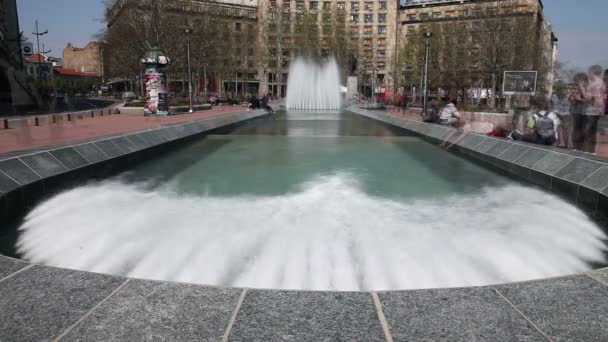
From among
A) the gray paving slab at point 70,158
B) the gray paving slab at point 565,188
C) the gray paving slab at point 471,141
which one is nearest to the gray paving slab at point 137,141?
the gray paving slab at point 70,158

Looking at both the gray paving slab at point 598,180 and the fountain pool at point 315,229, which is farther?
the gray paving slab at point 598,180

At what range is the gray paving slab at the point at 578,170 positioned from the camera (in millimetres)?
5938

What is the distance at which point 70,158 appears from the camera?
23.5ft

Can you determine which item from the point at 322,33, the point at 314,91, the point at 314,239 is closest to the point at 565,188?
the point at 314,239

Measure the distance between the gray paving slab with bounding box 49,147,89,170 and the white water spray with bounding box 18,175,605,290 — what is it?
0.69 m

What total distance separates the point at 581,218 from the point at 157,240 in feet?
16.3

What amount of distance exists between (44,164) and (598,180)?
25.6ft

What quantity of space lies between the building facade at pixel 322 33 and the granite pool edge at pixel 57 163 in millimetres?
45539

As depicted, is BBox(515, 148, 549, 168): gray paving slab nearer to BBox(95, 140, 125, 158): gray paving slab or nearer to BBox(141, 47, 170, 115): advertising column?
BBox(95, 140, 125, 158): gray paving slab

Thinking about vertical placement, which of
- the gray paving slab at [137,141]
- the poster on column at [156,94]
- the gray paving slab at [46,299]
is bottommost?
the gray paving slab at [46,299]

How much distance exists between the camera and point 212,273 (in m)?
3.62

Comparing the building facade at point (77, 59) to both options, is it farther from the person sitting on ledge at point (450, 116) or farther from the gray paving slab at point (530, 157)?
the gray paving slab at point (530, 157)

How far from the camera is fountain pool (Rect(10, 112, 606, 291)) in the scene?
3.68m

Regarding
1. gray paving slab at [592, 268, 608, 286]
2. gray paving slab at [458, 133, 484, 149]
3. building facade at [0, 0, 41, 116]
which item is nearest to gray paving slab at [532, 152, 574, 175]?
gray paving slab at [458, 133, 484, 149]
